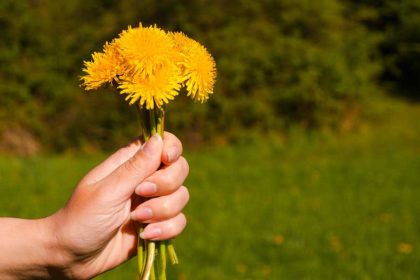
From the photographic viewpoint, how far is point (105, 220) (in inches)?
69.8

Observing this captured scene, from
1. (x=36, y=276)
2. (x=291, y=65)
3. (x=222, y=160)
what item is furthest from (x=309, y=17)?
(x=36, y=276)

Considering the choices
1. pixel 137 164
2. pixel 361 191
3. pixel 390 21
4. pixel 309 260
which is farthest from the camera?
pixel 390 21

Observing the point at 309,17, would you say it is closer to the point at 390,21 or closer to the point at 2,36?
the point at 390,21

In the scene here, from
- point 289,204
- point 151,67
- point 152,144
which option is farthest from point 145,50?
point 289,204

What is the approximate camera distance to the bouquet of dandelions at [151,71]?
1.51 m

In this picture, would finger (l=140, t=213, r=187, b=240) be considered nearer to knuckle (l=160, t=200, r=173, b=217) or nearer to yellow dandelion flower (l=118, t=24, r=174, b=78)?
knuckle (l=160, t=200, r=173, b=217)

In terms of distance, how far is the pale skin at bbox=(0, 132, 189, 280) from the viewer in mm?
1699

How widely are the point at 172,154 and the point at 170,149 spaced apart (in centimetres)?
2

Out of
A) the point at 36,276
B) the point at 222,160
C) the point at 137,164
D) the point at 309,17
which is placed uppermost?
the point at 309,17

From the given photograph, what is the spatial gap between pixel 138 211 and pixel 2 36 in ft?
31.5

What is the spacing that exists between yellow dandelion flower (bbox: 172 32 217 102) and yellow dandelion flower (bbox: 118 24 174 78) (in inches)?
1.8

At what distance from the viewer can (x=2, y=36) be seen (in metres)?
10.6

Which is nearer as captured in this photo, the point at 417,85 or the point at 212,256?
the point at 212,256

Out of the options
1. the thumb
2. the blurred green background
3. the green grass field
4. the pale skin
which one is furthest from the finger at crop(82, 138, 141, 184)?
the blurred green background
